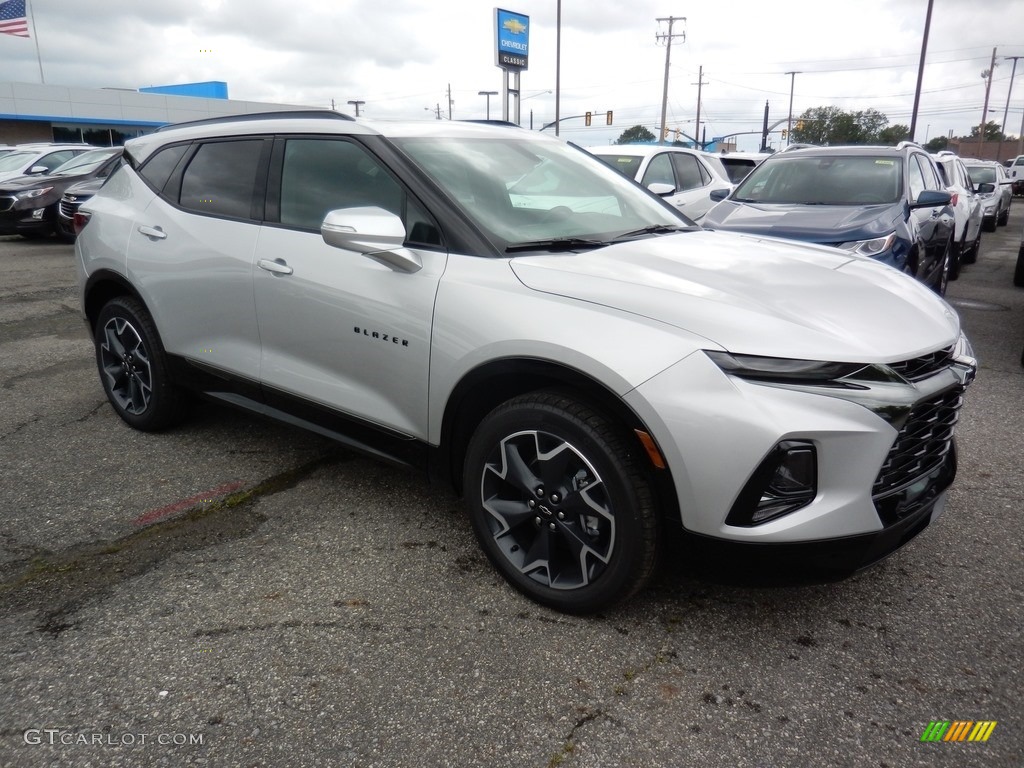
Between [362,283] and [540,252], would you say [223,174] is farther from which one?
[540,252]

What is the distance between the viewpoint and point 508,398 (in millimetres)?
2764

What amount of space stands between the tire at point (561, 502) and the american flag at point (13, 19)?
3939 cm

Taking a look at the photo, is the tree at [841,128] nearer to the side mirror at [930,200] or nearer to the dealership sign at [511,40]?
the dealership sign at [511,40]

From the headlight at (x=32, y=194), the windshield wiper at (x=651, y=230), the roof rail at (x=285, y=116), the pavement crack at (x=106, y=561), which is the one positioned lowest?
the pavement crack at (x=106, y=561)

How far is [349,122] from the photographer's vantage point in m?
3.27

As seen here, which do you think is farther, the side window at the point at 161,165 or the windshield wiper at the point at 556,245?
the side window at the point at 161,165

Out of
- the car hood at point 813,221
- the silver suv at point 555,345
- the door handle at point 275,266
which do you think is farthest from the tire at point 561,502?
the car hood at point 813,221

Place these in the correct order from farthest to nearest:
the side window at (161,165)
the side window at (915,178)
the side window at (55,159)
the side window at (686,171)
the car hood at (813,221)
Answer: the side window at (55,159) < the side window at (686,171) < the side window at (915,178) < the car hood at (813,221) < the side window at (161,165)

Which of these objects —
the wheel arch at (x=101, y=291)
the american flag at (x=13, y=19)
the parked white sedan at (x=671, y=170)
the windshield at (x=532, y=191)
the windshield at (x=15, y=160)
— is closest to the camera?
the windshield at (x=532, y=191)

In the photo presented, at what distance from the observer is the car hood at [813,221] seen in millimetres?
6082

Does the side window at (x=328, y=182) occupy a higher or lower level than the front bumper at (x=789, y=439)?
higher

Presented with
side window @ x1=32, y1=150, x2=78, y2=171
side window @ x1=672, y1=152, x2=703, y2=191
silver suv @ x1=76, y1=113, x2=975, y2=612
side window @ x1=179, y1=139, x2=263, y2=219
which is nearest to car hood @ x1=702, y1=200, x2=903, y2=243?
silver suv @ x1=76, y1=113, x2=975, y2=612

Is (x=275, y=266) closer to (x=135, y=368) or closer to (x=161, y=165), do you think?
(x=161, y=165)

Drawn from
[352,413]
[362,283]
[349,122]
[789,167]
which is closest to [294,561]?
[352,413]
